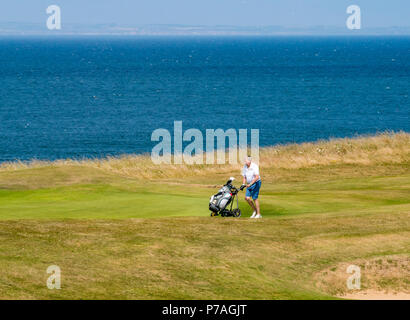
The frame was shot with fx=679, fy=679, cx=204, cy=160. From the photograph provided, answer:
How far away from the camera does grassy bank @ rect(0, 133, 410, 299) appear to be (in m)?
16.6

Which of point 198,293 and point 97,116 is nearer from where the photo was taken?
point 198,293

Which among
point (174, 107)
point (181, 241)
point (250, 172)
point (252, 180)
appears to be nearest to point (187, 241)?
point (181, 241)

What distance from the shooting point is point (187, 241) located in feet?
65.7

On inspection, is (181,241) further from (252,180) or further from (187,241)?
(252,180)

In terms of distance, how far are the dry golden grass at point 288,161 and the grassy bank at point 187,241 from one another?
11.6m

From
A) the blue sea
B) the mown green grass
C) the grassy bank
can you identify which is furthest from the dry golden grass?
the blue sea

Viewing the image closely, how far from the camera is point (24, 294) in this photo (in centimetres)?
1497

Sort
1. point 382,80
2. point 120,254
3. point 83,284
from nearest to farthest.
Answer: point 83,284, point 120,254, point 382,80

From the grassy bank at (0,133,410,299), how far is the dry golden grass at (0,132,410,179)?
11.6m

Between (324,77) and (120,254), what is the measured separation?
162 meters

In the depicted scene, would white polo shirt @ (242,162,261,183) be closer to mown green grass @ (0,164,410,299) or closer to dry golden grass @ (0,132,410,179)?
mown green grass @ (0,164,410,299)

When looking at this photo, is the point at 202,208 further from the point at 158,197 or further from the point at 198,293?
the point at 198,293

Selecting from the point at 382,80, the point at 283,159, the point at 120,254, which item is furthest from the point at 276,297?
the point at 382,80

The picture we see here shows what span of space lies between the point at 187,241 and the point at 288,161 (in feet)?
89.6
